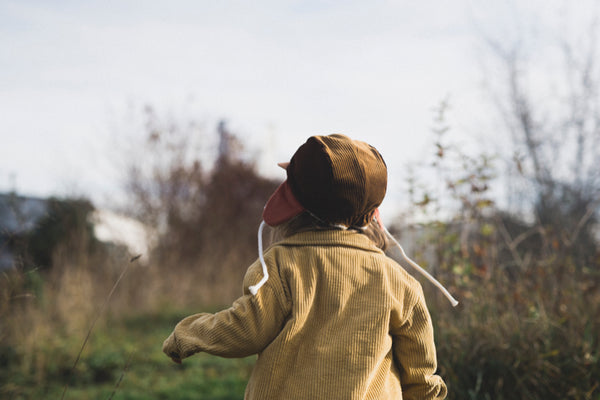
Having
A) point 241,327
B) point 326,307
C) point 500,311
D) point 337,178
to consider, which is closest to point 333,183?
point 337,178

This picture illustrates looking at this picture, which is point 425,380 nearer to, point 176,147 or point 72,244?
point 72,244

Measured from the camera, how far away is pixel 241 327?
1.71 metres

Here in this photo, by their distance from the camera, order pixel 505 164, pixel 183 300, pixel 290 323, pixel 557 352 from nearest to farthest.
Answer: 1. pixel 290 323
2. pixel 557 352
3. pixel 505 164
4. pixel 183 300

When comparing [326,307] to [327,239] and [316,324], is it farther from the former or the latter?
[327,239]

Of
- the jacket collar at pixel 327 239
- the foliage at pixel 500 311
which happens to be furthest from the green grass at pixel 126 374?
the jacket collar at pixel 327 239

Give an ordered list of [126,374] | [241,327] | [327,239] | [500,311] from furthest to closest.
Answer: [126,374] < [500,311] < [327,239] < [241,327]


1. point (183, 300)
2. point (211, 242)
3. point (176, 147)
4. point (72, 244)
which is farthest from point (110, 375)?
point (176, 147)

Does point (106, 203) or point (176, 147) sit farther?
point (176, 147)

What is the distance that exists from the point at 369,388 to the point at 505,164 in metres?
5.55

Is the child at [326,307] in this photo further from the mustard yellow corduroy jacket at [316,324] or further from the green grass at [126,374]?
the green grass at [126,374]

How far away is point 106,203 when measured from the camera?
9875 mm

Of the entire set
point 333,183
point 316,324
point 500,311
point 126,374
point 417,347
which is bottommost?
point 126,374

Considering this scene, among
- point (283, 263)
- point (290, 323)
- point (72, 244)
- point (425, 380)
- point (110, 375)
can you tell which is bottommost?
point (110, 375)

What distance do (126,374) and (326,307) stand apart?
143 inches
